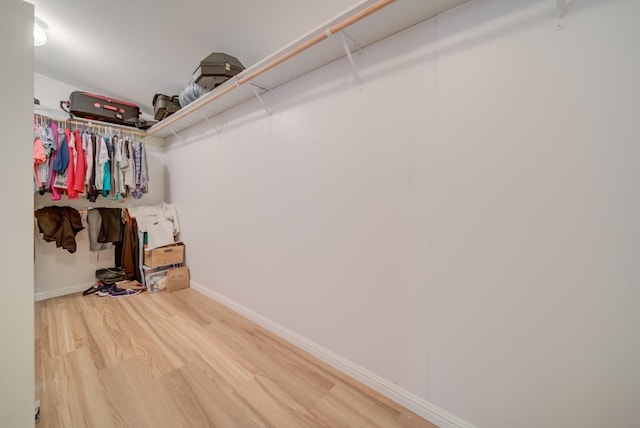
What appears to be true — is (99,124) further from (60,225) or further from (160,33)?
(160,33)

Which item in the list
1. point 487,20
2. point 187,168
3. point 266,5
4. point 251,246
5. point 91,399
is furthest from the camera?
point 187,168

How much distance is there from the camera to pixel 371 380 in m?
1.29

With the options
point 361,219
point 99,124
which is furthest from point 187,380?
point 99,124


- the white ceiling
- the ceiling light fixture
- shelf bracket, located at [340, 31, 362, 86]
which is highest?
the ceiling light fixture

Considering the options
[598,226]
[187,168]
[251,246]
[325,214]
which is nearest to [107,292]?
[187,168]

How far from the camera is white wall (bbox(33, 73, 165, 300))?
240cm

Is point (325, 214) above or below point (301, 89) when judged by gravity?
below

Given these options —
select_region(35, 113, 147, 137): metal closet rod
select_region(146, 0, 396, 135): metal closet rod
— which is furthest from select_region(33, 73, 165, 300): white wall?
select_region(146, 0, 396, 135): metal closet rod

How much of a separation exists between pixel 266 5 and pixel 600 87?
5.76 feet

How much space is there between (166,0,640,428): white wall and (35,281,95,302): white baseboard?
2917 millimetres

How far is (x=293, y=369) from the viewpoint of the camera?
4.70 ft

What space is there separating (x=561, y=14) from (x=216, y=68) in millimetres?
2049

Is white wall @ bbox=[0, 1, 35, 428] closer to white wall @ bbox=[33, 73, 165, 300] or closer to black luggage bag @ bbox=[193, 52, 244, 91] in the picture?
black luggage bag @ bbox=[193, 52, 244, 91]

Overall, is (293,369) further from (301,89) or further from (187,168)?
(187,168)
